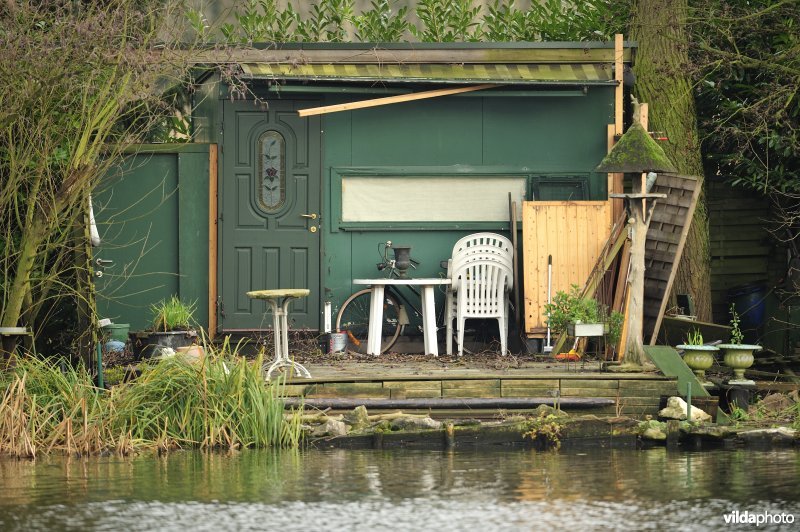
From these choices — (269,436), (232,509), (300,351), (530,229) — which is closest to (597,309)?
(530,229)

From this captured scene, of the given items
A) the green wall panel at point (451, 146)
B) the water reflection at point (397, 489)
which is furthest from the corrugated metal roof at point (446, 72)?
the water reflection at point (397, 489)

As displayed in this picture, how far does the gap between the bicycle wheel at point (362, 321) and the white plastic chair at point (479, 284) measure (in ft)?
2.20

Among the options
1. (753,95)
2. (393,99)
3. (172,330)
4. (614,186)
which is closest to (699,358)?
(614,186)

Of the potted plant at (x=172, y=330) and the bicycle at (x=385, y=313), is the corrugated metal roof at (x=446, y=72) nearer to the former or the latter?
the bicycle at (x=385, y=313)

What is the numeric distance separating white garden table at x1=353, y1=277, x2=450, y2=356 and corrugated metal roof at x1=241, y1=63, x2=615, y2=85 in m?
2.04

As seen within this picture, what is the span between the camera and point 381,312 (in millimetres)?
13625

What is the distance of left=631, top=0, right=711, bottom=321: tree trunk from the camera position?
14.6m

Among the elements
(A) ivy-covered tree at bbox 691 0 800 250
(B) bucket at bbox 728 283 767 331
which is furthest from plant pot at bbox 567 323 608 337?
(B) bucket at bbox 728 283 767 331

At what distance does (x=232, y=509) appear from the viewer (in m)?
7.63

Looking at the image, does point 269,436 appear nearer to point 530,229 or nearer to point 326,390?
point 326,390

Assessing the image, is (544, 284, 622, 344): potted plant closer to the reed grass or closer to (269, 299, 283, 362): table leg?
(269, 299, 283, 362): table leg

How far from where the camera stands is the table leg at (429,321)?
532 inches

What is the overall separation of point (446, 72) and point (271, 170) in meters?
2.10

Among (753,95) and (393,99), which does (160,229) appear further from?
(753,95)
